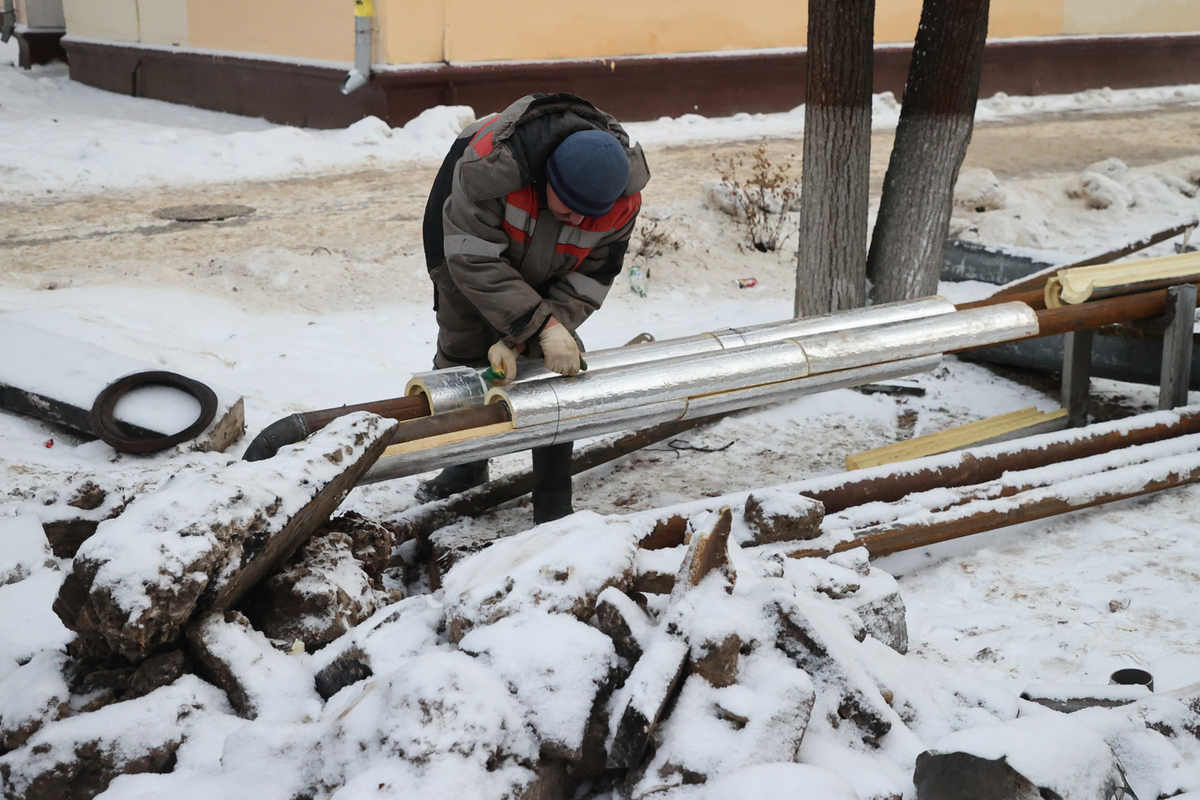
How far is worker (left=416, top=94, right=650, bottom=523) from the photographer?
3.02 meters

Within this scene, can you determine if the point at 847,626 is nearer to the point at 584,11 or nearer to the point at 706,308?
the point at 706,308

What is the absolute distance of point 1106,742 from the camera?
214 centimetres

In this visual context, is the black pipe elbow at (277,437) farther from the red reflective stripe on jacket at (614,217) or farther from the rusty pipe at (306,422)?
the red reflective stripe on jacket at (614,217)

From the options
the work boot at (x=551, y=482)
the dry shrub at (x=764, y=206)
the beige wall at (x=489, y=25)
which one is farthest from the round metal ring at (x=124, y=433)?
the beige wall at (x=489, y=25)

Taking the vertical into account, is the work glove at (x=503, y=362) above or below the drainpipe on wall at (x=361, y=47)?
below

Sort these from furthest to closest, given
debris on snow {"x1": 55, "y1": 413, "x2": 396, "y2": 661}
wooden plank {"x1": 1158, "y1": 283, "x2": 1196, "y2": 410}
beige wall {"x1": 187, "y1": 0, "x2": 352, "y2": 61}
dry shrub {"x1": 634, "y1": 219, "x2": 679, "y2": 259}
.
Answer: beige wall {"x1": 187, "y1": 0, "x2": 352, "y2": 61}, dry shrub {"x1": 634, "y1": 219, "x2": 679, "y2": 259}, wooden plank {"x1": 1158, "y1": 283, "x2": 1196, "y2": 410}, debris on snow {"x1": 55, "y1": 413, "x2": 396, "y2": 661}

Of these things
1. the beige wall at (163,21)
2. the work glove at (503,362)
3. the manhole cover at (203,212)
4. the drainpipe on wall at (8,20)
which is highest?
the drainpipe on wall at (8,20)

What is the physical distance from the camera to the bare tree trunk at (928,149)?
474cm

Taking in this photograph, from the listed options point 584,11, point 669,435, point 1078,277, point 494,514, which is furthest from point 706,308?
point 584,11

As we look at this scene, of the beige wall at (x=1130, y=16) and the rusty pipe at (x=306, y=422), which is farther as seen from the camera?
the beige wall at (x=1130, y=16)

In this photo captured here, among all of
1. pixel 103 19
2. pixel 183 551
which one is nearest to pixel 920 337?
pixel 183 551

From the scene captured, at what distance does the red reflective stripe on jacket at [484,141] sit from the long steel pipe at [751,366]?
2.46ft

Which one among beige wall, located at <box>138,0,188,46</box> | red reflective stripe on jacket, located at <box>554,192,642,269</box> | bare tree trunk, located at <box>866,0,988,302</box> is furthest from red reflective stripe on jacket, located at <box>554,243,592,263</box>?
beige wall, located at <box>138,0,188,46</box>

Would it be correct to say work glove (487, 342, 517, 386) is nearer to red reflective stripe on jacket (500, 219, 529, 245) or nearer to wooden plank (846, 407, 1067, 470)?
red reflective stripe on jacket (500, 219, 529, 245)
